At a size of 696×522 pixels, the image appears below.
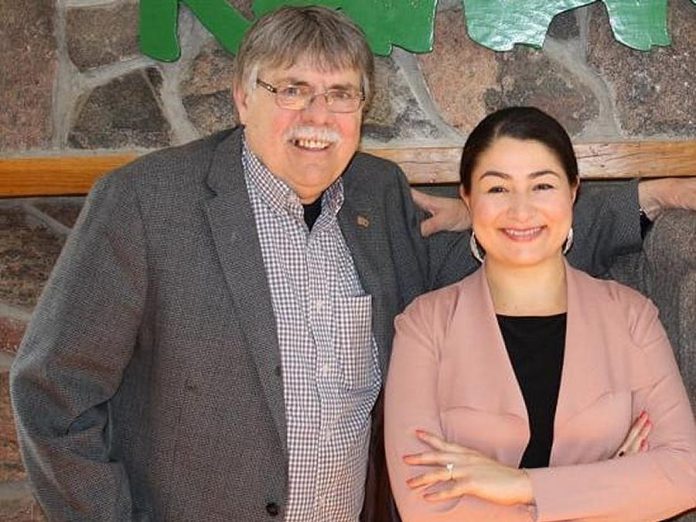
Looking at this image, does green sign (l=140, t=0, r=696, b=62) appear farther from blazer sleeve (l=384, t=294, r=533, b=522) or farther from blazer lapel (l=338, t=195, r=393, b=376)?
blazer sleeve (l=384, t=294, r=533, b=522)

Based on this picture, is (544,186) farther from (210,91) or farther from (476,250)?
(210,91)

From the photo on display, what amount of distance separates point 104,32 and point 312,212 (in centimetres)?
88

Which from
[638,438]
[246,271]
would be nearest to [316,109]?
[246,271]

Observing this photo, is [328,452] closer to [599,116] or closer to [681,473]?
[681,473]

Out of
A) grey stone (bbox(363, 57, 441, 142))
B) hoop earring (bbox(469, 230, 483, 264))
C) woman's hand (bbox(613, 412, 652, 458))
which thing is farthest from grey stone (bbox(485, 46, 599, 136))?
woman's hand (bbox(613, 412, 652, 458))

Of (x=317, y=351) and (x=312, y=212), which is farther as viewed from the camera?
(x=312, y=212)

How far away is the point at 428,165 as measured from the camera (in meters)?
2.46

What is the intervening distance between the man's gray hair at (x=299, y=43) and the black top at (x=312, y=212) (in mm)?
240

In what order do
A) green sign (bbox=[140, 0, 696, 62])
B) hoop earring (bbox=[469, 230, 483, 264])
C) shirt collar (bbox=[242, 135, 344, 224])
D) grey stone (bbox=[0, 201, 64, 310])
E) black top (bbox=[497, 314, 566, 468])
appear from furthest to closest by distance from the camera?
grey stone (bbox=[0, 201, 64, 310]), green sign (bbox=[140, 0, 696, 62]), hoop earring (bbox=[469, 230, 483, 264]), shirt collar (bbox=[242, 135, 344, 224]), black top (bbox=[497, 314, 566, 468])

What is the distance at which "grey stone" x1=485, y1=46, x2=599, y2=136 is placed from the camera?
2.45 m

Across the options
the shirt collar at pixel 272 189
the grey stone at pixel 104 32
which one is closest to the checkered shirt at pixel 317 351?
the shirt collar at pixel 272 189

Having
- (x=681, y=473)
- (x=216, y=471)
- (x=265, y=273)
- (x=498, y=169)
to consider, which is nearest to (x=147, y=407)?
(x=216, y=471)

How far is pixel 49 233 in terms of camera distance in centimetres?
266

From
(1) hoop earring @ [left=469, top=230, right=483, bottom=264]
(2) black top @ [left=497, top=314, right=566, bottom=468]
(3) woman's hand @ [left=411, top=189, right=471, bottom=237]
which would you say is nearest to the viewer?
(2) black top @ [left=497, top=314, right=566, bottom=468]
